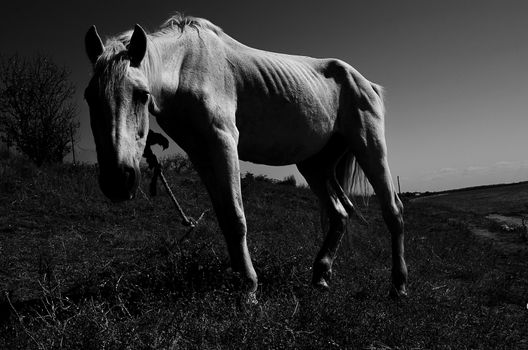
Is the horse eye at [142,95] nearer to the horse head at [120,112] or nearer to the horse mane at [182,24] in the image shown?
the horse head at [120,112]

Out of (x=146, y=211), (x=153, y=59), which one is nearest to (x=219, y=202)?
(x=153, y=59)

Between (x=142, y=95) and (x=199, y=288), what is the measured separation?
1.46 m

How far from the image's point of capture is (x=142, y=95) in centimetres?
247

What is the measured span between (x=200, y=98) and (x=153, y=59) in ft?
1.29

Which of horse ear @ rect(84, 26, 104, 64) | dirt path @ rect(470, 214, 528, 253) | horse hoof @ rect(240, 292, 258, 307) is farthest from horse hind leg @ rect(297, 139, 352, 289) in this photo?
dirt path @ rect(470, 214, 528, 253)

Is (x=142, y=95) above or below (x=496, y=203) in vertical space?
above

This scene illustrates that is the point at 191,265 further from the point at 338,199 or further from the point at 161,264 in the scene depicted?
the point at 338,199

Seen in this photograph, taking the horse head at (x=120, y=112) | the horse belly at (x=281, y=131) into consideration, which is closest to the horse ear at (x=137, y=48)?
the horse head at (x=120, y=112)

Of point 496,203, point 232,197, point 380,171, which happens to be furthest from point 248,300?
point 496,203

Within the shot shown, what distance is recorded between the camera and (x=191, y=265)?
3293mm

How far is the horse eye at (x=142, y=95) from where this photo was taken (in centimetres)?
244

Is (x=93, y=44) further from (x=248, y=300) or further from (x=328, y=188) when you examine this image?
(x=328, y=188)

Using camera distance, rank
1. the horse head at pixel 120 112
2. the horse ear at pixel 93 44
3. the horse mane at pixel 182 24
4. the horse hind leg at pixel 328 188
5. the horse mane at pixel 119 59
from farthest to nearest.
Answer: the horse hind leg at pixel 328 188
the horse mane at pixel 182 24
the horse ear at pixel 93 44
the horse mane at pixel 119 59
the horse head at pixel 120 112

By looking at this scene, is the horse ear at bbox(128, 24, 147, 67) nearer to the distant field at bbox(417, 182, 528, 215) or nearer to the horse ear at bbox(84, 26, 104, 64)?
the horse ear at bbox(84, 26, 104, 64)
